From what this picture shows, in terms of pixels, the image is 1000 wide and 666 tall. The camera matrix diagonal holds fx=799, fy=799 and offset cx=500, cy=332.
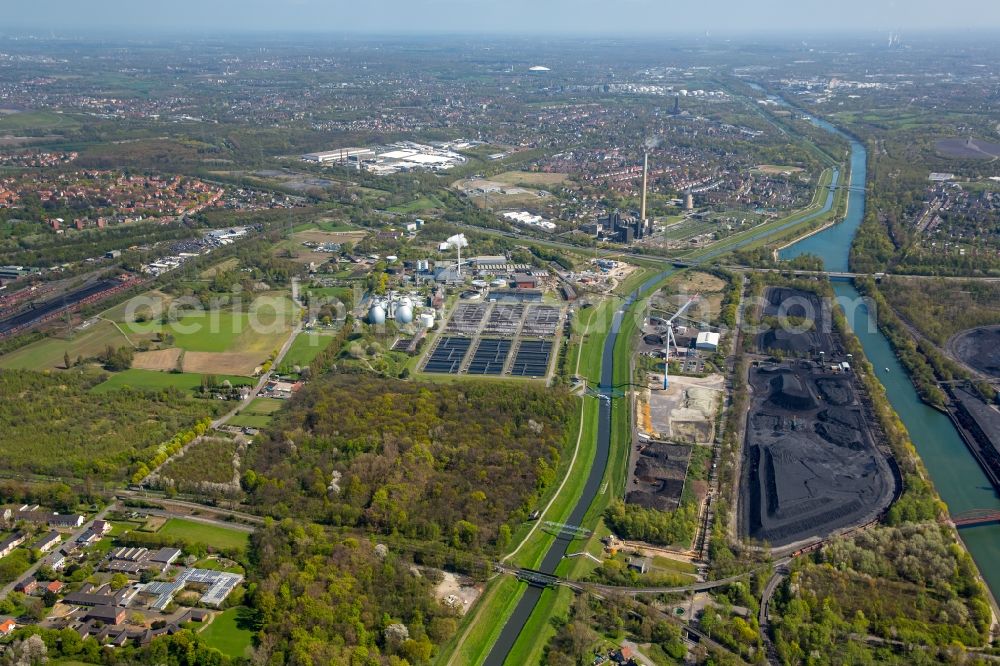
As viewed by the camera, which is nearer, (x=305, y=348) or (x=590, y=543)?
(x=590, y=543)

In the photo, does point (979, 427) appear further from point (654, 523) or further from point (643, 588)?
point (643, 588)

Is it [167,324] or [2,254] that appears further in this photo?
[2,254]

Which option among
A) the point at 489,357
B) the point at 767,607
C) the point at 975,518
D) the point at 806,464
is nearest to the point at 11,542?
the point at 489,357

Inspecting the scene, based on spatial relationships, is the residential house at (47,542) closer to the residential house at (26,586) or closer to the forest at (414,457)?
the residential house at (26,586)

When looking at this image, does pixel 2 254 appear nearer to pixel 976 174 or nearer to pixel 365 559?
pixel 365 559

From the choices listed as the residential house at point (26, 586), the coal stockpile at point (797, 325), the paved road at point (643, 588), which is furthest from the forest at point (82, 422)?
the coal stockpile at point (797, 325)

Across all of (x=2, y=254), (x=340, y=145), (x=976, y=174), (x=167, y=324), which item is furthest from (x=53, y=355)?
(x=976, y=174)
